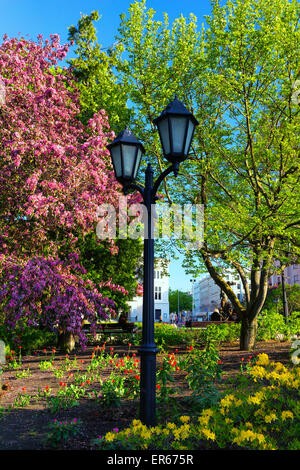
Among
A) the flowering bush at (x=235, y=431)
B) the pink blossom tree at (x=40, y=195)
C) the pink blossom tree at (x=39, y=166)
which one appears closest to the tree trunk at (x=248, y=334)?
the pink blossom tree at (x=40, y=195)

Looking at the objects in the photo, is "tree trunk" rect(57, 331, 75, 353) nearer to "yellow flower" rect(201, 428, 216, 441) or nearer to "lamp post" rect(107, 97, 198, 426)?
"lamp post" rect(107, 97, 198, 426)


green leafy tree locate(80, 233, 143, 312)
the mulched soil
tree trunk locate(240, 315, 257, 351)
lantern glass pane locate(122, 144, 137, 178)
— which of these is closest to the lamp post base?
the mulched soil

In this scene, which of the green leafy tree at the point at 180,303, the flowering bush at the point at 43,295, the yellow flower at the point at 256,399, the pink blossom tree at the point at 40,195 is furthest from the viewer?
the green leafy tree at the point at 180,303

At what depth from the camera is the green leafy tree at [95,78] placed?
48.0 ft

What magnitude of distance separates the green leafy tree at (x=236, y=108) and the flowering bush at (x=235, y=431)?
6175 millimetres

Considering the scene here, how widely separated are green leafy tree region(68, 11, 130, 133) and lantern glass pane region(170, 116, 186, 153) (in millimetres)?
8962

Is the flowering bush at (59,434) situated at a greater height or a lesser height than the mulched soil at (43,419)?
greater

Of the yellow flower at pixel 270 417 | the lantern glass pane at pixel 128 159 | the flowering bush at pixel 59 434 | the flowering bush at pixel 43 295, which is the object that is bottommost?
the flowering bush at pixel 59 434

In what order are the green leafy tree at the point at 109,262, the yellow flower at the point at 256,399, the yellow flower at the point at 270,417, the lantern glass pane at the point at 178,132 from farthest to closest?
the green leafy tree at the point at 109,262
the lantern glass pane at the point at 178,132
the yellow flower at the point at 256,399
the yellow flower at the point at 270,417

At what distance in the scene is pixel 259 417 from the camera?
4.21 metres

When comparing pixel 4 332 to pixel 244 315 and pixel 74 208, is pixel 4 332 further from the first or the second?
pixel 244 315

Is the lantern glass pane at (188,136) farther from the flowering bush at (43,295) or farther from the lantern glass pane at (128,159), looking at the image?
the flowering bush at (43,295)

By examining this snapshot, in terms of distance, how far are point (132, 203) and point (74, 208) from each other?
175 inches

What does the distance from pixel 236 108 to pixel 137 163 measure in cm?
814
